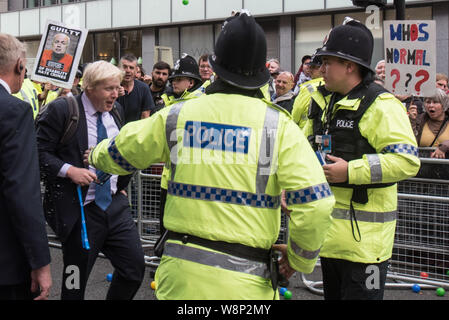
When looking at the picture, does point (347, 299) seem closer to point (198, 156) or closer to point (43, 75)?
point (198, 156)

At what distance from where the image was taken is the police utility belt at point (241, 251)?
8.32ft

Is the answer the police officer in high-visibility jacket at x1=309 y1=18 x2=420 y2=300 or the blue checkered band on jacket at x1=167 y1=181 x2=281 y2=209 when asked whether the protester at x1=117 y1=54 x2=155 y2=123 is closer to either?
the police officer in high-visibility jacket at x1=309 y1=18 x2=420 y2=300

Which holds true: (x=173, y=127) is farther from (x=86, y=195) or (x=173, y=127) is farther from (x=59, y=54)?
(x=59, y=54)

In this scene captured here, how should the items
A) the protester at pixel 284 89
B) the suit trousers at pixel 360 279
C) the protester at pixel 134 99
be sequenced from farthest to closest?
the protester at pixel 284 89
the protester at pixel 134 99
the suit trousers at pixel 360 279

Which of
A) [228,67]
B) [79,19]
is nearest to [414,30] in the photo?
[228,67]

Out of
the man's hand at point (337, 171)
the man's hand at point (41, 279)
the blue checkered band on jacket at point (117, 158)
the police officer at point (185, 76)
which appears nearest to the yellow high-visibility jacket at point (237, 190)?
the blue checkered band on jacket at point (117, 158)

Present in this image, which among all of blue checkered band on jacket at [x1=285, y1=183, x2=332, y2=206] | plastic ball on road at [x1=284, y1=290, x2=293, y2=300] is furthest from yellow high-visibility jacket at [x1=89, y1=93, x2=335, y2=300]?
plastic ball on road at [x1=284, y1=290, x2=293, y2=300]

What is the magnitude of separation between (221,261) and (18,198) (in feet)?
3.26

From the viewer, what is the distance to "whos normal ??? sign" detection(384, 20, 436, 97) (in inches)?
234

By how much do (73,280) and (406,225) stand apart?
334cm

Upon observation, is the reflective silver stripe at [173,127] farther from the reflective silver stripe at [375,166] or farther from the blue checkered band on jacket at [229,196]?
the reflective silver stripe at [375,166]

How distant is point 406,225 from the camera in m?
5.74

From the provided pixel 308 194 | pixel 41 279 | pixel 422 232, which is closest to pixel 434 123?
pixel 422 232

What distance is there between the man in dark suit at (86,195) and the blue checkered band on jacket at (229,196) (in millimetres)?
1471
